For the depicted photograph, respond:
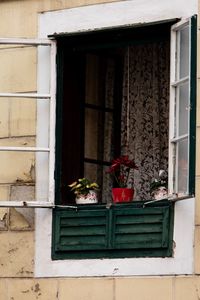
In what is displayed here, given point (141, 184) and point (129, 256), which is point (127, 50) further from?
point (129, 256)

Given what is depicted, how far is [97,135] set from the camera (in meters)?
13.7

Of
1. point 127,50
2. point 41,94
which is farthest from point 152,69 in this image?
point 41,94

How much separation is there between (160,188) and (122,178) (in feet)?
2.01

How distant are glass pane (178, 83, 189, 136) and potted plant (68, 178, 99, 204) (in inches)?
36.6

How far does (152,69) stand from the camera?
13.6m

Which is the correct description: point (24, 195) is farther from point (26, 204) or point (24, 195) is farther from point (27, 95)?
point (27, 95)

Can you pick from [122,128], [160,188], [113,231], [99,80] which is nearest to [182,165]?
[160,188]

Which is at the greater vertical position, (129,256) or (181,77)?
(181,77)

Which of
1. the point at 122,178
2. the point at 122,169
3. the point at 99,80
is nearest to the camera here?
the point at 122,178

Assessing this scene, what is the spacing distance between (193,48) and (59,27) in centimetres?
132

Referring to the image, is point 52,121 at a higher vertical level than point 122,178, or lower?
higher

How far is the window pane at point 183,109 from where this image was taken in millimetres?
12367

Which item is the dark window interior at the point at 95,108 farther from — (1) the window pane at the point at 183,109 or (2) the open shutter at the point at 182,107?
(1) the window pane at the point at 183,109

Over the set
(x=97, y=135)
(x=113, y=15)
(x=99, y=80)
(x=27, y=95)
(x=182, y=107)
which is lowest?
(x=97, y=135)
